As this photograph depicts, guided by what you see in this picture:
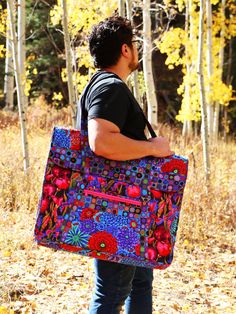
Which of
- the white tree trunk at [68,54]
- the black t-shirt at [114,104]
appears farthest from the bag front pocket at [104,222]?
the white tree trunk at [68,54]

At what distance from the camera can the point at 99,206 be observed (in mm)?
1815

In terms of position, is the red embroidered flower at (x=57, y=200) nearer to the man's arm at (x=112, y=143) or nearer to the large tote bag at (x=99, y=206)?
the large tote bag at (x=99, y=206)

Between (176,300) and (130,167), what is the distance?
5.95 ft

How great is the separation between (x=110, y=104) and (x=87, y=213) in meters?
0.42

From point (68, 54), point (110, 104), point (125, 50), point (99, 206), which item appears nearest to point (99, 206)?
point (99, 206)

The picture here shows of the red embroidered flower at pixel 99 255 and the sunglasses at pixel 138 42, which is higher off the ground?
the sunglasses at pixel 138 42

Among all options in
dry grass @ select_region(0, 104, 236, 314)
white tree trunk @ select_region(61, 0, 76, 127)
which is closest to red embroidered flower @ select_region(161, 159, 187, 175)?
dry grass @ select_region(0, 104, 236, 314)

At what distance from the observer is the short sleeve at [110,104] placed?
176 cm

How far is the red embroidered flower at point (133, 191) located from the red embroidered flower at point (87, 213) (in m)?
0.15

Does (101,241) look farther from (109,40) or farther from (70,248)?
(109,40)

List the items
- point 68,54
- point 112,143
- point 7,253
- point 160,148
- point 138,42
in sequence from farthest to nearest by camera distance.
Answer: point 138,42
point 68,54
point 7,253
point 160,148
point 112,143

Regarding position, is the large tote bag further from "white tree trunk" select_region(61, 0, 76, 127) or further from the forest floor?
"white tree trunk" select_region(61, 0, 76, 127)

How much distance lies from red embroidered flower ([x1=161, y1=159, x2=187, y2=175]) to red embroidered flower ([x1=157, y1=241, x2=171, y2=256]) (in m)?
0.28

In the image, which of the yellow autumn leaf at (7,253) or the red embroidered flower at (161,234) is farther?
the yellow autumn leaf at (7,253)
